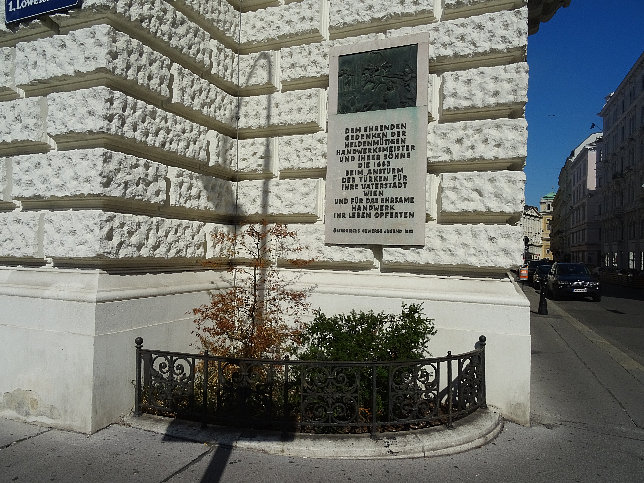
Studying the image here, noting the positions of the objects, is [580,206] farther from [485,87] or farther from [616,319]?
[485,87]

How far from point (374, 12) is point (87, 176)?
426cm

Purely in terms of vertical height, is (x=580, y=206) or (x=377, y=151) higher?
(x=580, y=206)

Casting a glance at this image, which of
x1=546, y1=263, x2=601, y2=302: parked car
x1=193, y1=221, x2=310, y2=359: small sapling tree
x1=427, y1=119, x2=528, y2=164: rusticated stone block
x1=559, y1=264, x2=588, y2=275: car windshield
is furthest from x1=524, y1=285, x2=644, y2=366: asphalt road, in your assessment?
x1=193, y1=221, x2=310, y2=359: small sapling tree

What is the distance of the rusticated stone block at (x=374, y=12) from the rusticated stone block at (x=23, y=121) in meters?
3.94

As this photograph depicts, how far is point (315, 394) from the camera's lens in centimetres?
476

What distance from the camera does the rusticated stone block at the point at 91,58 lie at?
200 inches

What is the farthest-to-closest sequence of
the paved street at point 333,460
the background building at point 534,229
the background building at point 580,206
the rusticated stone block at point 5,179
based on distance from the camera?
the background building at point 534,229, the background building at point 580,206, the rusticated stone block at point 5,179, the paved street at point 333,460

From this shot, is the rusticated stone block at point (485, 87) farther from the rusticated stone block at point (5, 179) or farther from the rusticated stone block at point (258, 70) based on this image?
the rusticated stone block at point (5, 179)

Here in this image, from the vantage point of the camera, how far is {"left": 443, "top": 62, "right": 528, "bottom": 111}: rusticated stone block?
18.9 feet

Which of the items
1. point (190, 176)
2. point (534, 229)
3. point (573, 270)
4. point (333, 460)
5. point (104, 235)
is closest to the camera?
point (333, 460)

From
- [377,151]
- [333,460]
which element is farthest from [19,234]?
[377,151]

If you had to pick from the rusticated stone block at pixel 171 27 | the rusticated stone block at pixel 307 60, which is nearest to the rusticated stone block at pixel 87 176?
the rusticated stone block at pixel 171 27

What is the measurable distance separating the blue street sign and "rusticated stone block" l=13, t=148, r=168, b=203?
161 centimetres

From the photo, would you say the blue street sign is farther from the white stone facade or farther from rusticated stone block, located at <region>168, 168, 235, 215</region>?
rusticated stone block, located at <region>168, 168, 235, 215</region>
